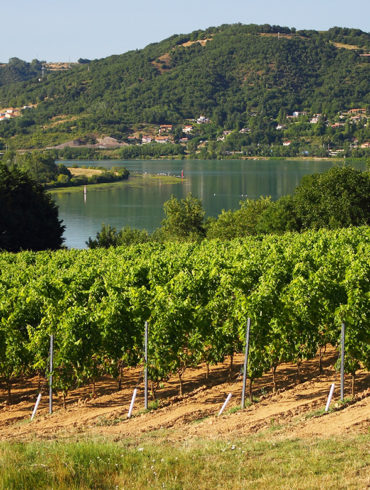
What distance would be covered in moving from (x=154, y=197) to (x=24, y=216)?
57.9 meters

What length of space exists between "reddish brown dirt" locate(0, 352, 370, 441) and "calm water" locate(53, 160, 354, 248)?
165ft

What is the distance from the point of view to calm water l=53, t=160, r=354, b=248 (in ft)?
255

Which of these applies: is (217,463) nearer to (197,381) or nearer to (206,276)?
(197,381)

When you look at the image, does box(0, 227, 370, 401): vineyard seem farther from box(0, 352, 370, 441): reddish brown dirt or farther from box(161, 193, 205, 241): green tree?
box(161, 193, 205, 241): green tree

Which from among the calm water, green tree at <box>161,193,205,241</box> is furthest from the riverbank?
green tree at <box>161,193,205,241</box>

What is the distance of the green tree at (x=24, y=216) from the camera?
43.3 metres

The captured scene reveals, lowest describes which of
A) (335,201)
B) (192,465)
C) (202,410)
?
(202,410)

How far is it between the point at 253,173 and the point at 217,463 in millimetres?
136232

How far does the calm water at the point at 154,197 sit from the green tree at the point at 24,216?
1670 centimetres

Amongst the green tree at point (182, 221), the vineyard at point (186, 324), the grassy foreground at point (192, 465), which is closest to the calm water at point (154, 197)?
the green tree at point (182, 221)

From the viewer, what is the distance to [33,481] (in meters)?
7.98

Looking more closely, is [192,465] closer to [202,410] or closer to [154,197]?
[202,410]

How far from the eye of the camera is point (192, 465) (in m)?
8.39

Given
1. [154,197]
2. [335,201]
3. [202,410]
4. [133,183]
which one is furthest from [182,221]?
[133,183]
